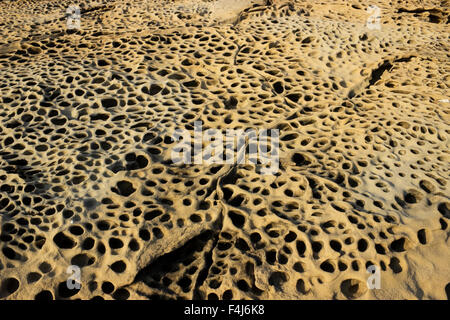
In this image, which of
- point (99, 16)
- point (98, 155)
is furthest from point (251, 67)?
point (99, 16)

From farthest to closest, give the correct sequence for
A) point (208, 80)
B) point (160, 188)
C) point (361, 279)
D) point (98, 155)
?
point (208, 80) < point (98, 155) < point (160, 188) < point (361, 279)

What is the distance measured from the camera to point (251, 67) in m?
3.71

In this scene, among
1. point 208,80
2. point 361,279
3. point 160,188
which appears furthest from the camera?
point 208,80

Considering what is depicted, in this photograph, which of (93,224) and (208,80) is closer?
(93,224)

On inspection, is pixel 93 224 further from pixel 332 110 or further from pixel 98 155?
pixel 332 110

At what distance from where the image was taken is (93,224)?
236 centimetres

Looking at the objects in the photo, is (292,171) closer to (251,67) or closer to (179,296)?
(179,296)

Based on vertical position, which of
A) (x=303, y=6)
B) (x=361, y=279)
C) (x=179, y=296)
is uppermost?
(x=303, y=6)

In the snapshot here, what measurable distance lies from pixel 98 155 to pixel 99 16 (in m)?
2.47

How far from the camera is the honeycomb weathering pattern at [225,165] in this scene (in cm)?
221

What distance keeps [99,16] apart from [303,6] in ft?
7.30

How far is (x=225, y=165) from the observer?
280 cm

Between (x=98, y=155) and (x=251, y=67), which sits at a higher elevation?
(x=251, y=67)

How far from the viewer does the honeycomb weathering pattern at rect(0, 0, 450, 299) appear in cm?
221
